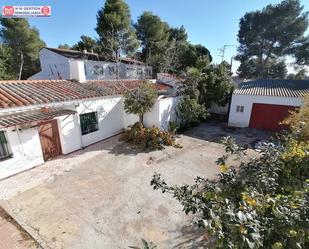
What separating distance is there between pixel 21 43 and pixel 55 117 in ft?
99.1

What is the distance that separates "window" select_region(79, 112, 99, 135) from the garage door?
13247 mm

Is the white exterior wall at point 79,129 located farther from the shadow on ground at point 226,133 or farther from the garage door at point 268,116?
the garage door at point 268,116

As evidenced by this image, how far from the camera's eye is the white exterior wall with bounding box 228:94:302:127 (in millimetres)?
15289

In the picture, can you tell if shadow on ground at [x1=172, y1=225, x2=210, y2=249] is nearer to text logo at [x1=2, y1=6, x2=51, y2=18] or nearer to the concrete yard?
the concrete yard

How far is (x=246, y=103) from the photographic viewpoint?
16.6 metres

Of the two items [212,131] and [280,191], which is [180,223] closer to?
[280,191]

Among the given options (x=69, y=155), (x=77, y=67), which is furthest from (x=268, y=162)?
(x=77, y=67)

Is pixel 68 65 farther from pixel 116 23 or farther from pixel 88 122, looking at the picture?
pixel 88 122

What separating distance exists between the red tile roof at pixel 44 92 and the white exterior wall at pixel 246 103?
10.1m

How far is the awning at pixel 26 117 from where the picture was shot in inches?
289

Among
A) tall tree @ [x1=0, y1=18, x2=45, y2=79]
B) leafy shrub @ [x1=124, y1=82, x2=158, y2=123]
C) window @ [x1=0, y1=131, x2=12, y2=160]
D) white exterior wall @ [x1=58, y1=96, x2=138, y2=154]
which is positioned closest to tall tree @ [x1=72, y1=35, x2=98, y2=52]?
tall tree @ [x1=0, y1=18, x2=45, y2=79]

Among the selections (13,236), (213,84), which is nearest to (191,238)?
(13,236)

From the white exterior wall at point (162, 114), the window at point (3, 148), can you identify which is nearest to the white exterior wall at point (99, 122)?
the white exterior wall at point (162, 114)

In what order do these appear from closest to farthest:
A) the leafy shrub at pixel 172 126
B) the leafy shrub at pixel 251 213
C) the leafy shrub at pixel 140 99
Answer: the leafy shrub at pixel 251 213, the leafy shrub at pixel 140 99, the leafy shrub at pixel 172 126
